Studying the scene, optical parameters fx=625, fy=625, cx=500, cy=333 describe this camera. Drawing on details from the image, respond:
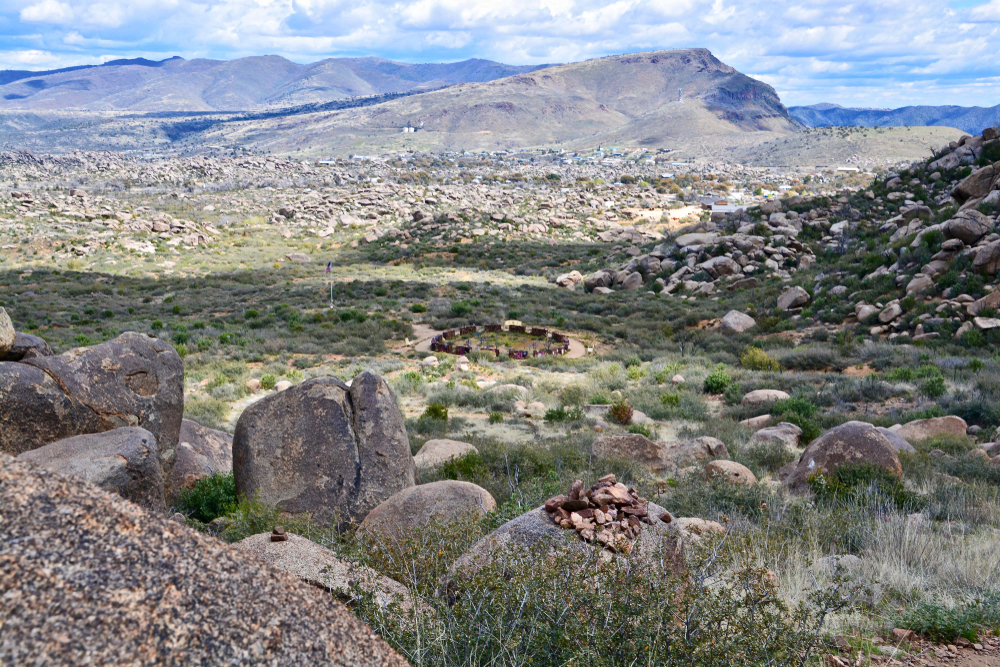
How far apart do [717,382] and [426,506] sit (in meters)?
10.9

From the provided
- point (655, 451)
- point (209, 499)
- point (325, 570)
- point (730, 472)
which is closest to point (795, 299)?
point (655, 451)

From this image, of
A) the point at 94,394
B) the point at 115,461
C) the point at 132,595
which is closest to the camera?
the point at 132,595

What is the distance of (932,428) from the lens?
10562mm

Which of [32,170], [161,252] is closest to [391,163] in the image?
[32,170]

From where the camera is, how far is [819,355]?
57.4 ft

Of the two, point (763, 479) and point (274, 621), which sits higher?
point (274, 621)

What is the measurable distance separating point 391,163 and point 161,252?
8500 centimetres

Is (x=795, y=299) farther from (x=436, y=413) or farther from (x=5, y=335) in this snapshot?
(x=5, y=335)

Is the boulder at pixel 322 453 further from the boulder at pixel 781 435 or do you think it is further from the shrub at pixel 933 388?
the shrub at pixel 933 388

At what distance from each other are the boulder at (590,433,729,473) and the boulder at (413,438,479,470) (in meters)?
2.10

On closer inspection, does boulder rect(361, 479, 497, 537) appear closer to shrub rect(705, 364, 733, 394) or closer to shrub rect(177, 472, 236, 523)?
shrub rect(177, 472, 236, 523)

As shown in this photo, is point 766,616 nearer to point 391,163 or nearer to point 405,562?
point 405,562

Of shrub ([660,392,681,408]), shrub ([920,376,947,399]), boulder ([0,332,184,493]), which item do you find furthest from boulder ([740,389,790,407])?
boulder ([0,332,184,493])

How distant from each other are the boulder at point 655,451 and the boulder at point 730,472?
92 centimetres
